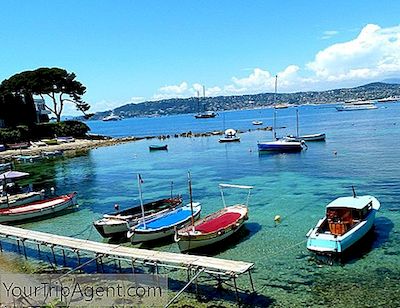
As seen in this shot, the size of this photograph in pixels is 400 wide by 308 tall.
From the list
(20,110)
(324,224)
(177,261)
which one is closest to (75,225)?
(177,261)

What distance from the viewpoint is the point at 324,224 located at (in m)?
24.0

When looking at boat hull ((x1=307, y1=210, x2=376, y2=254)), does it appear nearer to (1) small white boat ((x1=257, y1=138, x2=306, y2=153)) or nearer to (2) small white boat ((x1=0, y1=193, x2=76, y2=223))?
(2) small white boat ((x1=0, y1=193, x2=76, y2=223))

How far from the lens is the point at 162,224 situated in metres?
26.9

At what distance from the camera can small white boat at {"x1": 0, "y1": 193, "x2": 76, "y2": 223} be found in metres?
33.2

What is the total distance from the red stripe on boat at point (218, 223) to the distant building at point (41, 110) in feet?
288

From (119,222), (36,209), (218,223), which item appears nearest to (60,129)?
(36,209)

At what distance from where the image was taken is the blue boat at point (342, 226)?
2133 centimetres

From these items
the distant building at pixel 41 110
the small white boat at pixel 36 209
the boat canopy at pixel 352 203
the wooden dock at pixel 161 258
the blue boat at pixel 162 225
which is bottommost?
the small white boat at pixel 36 209

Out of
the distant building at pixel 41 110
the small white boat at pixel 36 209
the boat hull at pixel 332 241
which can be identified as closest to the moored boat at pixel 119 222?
the small white boat at pixel 36 209

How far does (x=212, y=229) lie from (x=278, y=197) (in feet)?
43.9

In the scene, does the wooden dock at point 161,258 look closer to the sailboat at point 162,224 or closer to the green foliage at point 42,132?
the sailboat at point 162,224

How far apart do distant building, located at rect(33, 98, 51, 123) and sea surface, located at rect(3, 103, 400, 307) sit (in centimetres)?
2946

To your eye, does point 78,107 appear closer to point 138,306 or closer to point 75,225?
point 75,225

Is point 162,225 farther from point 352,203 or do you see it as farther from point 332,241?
point 352,203
